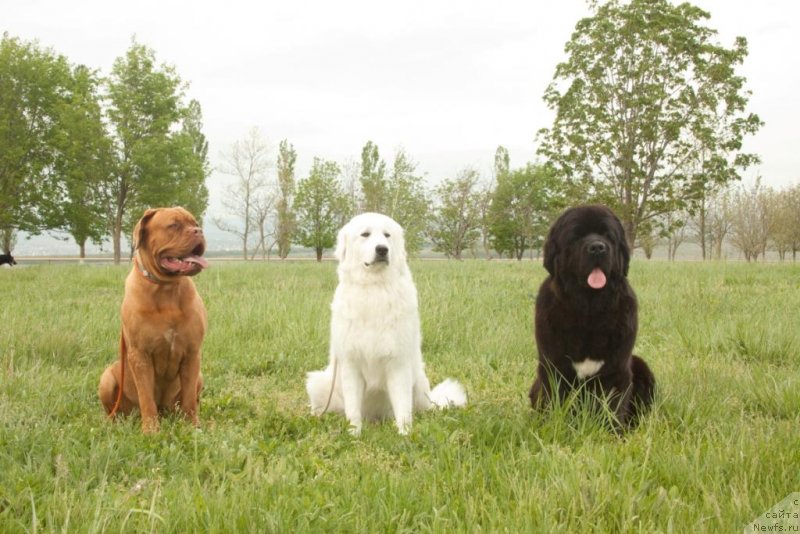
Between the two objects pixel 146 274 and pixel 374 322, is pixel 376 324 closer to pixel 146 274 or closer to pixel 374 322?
pixel 374 322

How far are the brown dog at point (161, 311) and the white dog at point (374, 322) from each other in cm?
96

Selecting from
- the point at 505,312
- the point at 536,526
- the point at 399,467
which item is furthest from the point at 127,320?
the point at 505,312

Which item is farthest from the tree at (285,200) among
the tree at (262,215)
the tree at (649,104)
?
the tree at (649,104)

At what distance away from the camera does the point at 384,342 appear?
3.88 metres

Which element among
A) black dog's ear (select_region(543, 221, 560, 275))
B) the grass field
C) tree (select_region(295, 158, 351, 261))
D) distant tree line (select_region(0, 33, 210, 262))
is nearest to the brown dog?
the grass field

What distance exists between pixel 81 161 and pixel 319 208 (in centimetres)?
2899

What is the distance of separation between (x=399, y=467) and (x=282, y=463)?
0.60 m

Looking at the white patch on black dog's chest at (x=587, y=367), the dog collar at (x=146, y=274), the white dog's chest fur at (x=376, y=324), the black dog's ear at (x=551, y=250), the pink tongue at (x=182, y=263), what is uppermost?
the black dog's ear at (x=551, y=250)

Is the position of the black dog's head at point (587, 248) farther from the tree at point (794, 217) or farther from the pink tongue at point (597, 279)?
the tree at point (794, 217)

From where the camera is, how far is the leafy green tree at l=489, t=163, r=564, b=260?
63.6 m

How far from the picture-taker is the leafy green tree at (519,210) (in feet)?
209

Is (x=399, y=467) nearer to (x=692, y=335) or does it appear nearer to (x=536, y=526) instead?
(x=536, y=526)

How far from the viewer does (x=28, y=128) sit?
85.4ft

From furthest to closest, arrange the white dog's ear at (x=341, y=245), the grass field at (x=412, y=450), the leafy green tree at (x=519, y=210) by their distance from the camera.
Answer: the leafy green tree at (x=519, y=210)
the white dog's ear at (x=341, y=245)
the grass field at (x=412, y=450)
